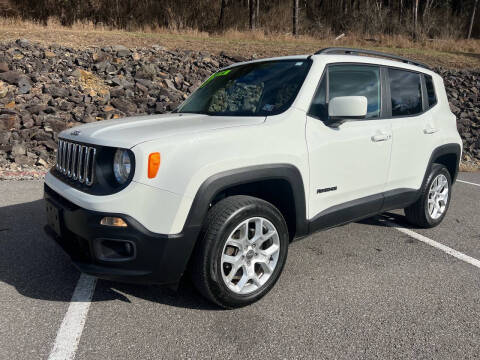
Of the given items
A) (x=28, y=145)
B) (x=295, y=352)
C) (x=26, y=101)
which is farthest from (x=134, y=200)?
(x=26, y=101)

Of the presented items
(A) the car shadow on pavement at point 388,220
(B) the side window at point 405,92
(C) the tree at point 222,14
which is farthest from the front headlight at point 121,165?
(C) the tree at point 222,14

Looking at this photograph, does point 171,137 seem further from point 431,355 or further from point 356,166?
point 431,355

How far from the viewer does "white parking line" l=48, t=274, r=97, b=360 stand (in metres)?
2.27

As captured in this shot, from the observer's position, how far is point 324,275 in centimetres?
332

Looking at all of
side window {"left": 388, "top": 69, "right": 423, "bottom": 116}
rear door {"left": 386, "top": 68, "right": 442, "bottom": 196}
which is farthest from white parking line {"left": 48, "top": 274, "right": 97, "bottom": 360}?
side window {"left": 388, "top": 69, "right": 423, "bottom": 116}

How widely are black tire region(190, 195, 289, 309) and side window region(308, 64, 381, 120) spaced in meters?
0.99

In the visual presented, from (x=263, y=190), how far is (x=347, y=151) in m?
0.81

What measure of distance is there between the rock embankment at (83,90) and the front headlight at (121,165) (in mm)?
6057

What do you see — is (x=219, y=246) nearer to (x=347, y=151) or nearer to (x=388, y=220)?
(x=347, y=151)

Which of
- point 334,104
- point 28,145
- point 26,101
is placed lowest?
point 28,145

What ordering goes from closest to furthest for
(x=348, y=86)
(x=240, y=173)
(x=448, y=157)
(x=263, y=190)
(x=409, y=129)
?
(x=240, y=173)
(x=263, y=190)
(x=348, y=86)
(x=409, y=129)
(x=448, y=157)

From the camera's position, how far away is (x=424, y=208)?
4.36 metres

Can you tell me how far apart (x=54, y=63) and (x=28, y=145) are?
157 inches

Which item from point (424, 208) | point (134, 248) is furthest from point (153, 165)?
point (424, 208)
